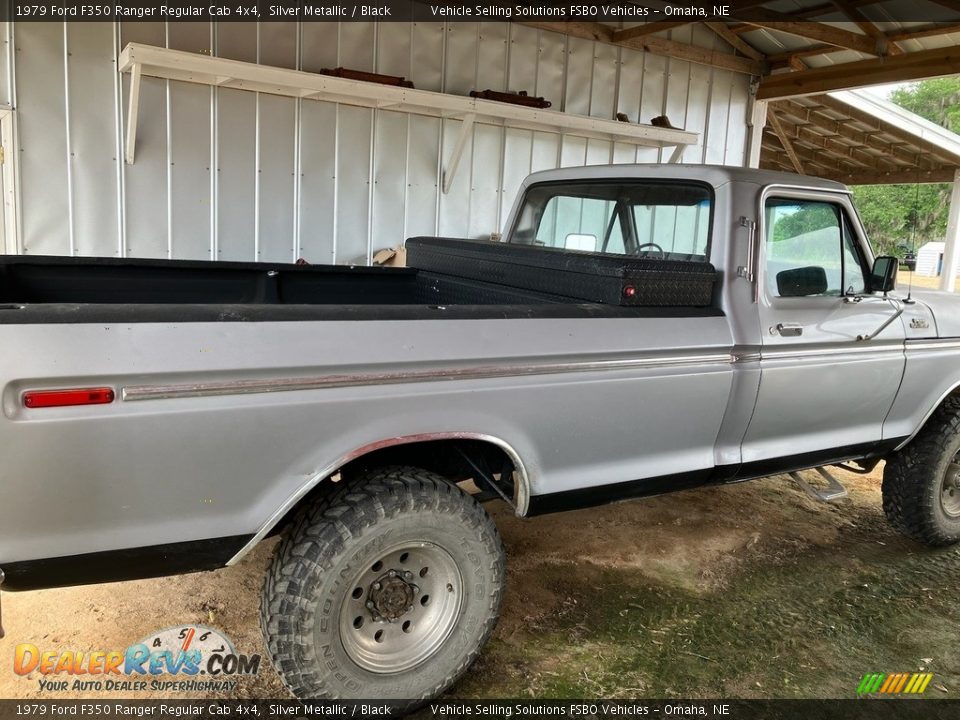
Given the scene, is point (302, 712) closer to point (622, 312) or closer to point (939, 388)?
point (622, 312)

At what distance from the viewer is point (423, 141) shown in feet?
27.6

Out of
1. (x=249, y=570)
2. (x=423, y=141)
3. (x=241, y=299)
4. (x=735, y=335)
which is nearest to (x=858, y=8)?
(x=423, y=141)

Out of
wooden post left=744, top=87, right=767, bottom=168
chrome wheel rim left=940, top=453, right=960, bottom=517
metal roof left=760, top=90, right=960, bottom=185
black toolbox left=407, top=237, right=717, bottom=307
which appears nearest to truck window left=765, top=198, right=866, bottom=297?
black toolbox left=407, top=237, right=717, bottom=307

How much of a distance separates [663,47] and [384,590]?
29.5ft

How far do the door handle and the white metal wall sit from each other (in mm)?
5509

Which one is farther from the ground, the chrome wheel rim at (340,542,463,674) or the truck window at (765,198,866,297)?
the truck window at (765,198,866,297)

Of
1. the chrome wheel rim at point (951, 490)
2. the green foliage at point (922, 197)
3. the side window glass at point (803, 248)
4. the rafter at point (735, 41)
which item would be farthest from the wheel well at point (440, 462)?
the green foliage at point (922, 197)

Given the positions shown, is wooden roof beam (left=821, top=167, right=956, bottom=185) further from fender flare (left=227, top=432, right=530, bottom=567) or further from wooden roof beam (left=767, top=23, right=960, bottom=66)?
fender flare (left=227, top=432, right=530, bottom=567)

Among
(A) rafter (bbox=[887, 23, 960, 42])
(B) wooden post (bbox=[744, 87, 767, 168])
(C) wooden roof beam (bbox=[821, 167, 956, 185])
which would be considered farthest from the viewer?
(C) wooden roof beam (bbox=[821, 167, 956, 185])

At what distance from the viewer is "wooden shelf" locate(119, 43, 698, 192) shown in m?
6.29

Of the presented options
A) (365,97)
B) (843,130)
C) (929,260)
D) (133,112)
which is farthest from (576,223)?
(929,260)

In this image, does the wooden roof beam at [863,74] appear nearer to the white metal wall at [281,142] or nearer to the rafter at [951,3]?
the rafter at [951,3]

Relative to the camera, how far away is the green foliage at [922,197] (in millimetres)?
24625

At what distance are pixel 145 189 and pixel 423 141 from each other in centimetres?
297
